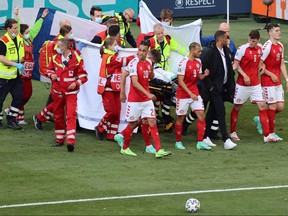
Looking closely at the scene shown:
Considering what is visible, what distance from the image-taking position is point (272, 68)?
17875mm

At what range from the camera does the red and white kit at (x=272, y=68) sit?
17750mm

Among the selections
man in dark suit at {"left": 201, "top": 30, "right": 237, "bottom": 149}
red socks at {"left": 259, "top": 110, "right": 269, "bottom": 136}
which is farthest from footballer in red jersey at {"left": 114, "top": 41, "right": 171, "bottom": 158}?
red socks at {"left": 259, "top": 110, "right": 269, "bottom": 136}

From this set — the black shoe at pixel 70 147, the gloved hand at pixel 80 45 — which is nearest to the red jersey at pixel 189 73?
the black shoe at pixel 70 147

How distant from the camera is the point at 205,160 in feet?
53.1

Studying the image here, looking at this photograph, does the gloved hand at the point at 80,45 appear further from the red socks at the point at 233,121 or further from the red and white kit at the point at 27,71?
the red socks at the point at 233,121

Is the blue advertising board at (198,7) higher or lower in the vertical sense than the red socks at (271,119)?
higher

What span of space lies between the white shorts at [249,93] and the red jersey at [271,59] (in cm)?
24

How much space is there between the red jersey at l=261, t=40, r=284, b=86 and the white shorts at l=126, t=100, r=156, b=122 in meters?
2.64

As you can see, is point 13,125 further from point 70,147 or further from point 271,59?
point 271,59

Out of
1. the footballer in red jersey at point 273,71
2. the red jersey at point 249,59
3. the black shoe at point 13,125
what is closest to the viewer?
the red jersey at point 249,59

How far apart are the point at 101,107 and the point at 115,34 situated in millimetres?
1492

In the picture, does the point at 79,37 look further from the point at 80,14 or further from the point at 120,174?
the point at 80,14

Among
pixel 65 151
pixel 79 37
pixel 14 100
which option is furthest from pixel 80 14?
pixel 65 151

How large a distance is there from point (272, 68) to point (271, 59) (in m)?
0.19
